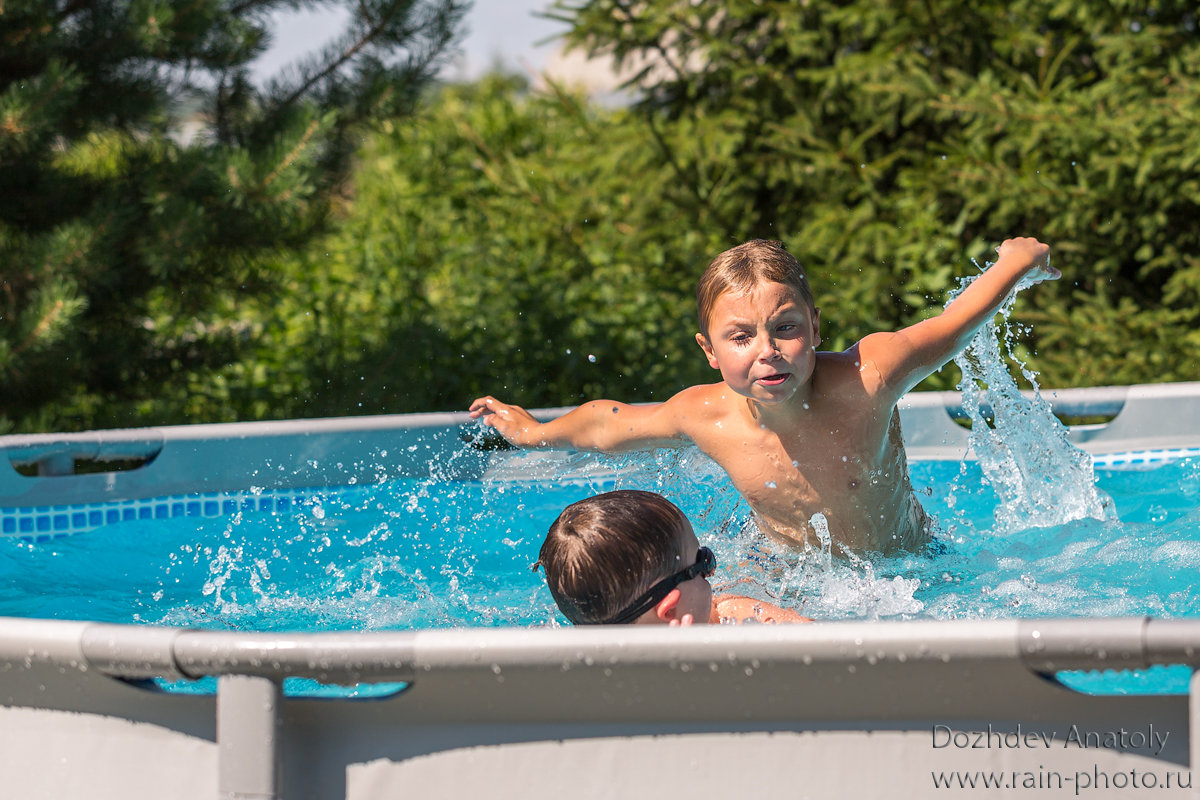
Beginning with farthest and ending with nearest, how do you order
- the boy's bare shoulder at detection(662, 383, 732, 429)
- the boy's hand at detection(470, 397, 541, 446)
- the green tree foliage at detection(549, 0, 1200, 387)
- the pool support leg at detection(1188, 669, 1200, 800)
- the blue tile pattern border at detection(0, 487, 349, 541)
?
1. the green tree foliage at detection(549, 0, 1200, 387)
2. the blue tile pattern border at detection(0, 487, 349, 541)
3. the boy's hand at detection(470, 397, 541, 446)
4. the boy's bare shoulder at detection(662, 383, 732, 429)
5. the pool support leg at detection(1188, 669, 1200, 800)

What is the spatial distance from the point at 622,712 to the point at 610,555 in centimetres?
36

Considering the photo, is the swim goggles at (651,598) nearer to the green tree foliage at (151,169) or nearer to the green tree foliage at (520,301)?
the green tree foliage at (151,169)

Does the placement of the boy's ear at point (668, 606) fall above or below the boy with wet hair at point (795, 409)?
below

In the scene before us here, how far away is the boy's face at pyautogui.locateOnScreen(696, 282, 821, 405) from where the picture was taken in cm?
279

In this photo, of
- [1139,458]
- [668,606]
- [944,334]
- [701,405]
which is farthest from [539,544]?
[1139,458]

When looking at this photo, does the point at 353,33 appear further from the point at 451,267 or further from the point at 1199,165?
the point at 1199,165

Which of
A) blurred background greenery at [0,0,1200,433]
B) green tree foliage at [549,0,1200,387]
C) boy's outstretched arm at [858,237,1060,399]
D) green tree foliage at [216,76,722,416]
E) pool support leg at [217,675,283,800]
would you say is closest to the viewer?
pool support leg at [217,675,283,800]

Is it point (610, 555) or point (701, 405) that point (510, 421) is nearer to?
point (701, 405)

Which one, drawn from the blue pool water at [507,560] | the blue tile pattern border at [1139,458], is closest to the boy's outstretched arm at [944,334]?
the blue pool water at [507,560]

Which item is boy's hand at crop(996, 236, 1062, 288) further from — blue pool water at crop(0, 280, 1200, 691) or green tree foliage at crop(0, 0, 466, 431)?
green tree foliage at crop(0, 0, 466, 431)

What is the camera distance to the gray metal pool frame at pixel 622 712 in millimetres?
1898

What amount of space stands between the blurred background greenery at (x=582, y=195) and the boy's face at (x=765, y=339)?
2.98m

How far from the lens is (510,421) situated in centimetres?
348

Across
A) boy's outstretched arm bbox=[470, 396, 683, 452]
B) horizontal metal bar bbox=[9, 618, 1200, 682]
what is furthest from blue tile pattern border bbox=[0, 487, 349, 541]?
horizontal metal bar bbox=[9, 618, 1200, 682]
